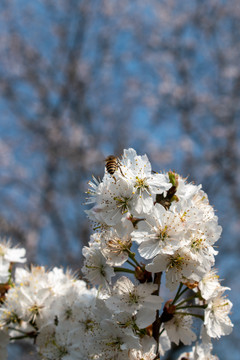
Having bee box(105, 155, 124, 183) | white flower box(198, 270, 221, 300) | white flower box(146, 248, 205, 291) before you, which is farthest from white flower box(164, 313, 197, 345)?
bee box(105, 155, 124, 183)

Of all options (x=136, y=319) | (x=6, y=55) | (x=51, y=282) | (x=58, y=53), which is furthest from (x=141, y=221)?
(x=6, y=55)

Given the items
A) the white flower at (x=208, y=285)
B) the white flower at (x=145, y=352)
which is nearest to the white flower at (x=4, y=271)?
the white flower at (x=145, y=352)

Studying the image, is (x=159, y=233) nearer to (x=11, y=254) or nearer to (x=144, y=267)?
(x=144, y=267)

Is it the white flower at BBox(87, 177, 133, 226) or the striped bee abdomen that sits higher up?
the striped bee abdomen

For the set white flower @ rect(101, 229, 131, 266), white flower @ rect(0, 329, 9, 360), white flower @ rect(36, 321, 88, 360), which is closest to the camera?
white flower @ rect(101, 229, 131, 266)

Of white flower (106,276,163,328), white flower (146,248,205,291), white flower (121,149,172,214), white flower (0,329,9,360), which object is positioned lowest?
white flower (0,329,9,360)

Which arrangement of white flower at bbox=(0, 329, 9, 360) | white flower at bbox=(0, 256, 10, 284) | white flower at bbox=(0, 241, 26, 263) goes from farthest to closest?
white flower at bbox=(0, 241, 26, 263)
white flower at bbox=(0, 256, 10, 284)
white flower at bbox=(0, 329, 9, 360)

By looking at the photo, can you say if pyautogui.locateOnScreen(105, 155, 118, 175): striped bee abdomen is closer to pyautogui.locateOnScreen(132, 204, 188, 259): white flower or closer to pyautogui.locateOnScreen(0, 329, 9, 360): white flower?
pyautogui.locateOnScreen(132, 204, 188, 259): white flower

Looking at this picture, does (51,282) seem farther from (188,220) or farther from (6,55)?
(6,55)
